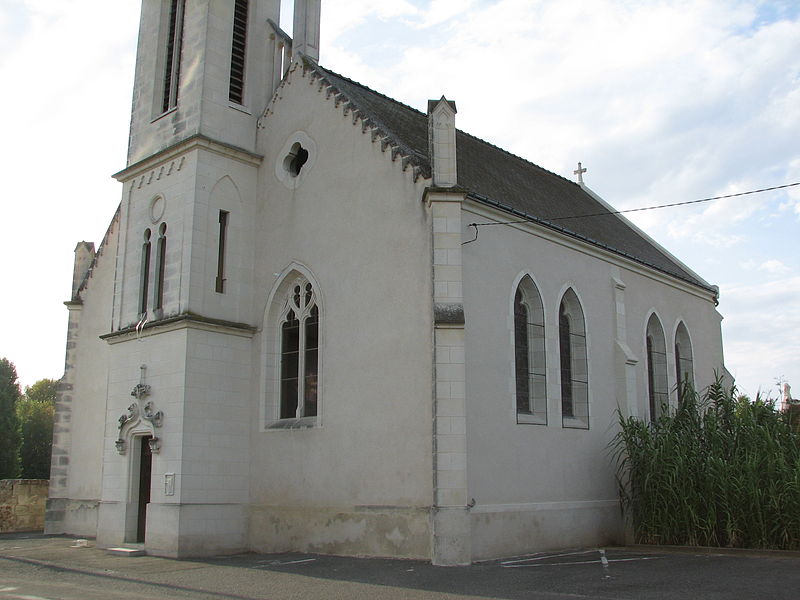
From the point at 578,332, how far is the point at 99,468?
540 inches

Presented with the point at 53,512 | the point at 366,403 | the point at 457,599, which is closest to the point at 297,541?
the point at 366,403

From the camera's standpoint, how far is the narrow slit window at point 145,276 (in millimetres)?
19781

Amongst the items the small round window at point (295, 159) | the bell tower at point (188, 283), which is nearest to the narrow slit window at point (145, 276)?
the bell tower at point (188, 283)

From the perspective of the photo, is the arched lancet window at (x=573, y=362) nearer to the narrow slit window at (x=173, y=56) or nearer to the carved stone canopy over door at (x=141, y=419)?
the carved stone canopy over door at (x=141, y=419)

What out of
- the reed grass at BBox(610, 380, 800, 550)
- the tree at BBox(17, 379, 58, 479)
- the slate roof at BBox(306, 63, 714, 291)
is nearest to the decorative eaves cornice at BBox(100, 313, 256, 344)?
the slate roof at BBox(306, 63, 714, 291)

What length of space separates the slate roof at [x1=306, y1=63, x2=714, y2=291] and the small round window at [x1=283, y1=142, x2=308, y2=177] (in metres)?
1.76

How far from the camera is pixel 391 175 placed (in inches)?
672

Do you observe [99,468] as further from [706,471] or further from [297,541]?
[706,471]

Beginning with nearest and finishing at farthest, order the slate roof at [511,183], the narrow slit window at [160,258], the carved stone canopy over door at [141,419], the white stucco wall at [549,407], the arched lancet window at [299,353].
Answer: the white stucco wall at [549,407]
the carved stone canopy over door at [141,419]
the arched lancet window at [299,353]
the slate roof at [511,183]
the narrow slit window at [160,258]

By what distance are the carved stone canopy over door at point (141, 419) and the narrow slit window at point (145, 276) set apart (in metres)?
1.86

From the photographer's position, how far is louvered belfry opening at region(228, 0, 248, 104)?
20.5 metres

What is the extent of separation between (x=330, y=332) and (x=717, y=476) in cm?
878

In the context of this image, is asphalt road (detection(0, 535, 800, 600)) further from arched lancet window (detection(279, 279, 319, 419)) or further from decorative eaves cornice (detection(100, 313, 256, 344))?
decorative eaves cornice (detection(100, 313, 256, 344))

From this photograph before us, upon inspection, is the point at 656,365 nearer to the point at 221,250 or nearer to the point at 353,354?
the point at 353,354
